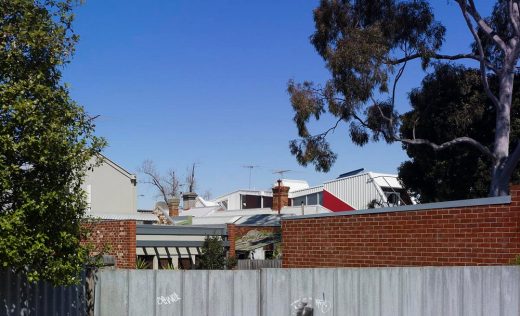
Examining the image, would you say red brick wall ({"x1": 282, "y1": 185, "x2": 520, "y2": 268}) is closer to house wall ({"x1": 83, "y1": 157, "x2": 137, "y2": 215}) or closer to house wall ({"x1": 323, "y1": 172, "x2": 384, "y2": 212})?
house wall ({"x1": 83, "y1": 157, "x2": 137, "y2": 215})

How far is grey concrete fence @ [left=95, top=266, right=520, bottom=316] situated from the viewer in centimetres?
817

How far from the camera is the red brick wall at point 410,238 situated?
10.2 metres

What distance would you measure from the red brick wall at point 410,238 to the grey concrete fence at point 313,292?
1544 millimetres

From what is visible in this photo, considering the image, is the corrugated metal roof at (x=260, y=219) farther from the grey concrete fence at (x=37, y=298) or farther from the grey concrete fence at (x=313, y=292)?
the grey concrete fence at (x=37, y=298)

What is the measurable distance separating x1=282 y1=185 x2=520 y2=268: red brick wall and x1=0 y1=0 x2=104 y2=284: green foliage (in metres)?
5.79

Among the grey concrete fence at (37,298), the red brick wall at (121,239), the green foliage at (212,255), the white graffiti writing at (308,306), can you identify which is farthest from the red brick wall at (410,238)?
the green foliage at (212,255)

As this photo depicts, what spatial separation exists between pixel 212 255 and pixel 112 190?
46.9ft

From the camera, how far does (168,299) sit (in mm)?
8164

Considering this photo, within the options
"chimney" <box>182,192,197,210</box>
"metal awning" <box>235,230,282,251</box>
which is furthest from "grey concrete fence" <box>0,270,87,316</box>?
"chimney" <box>182,192,197,210</box>

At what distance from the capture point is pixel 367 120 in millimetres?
24391

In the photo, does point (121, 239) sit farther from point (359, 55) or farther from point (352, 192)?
point (352, 192)

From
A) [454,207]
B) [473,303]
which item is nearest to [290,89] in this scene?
[454,207]

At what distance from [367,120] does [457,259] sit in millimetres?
13900

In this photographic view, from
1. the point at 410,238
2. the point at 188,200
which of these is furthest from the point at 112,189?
the point at 410,238
